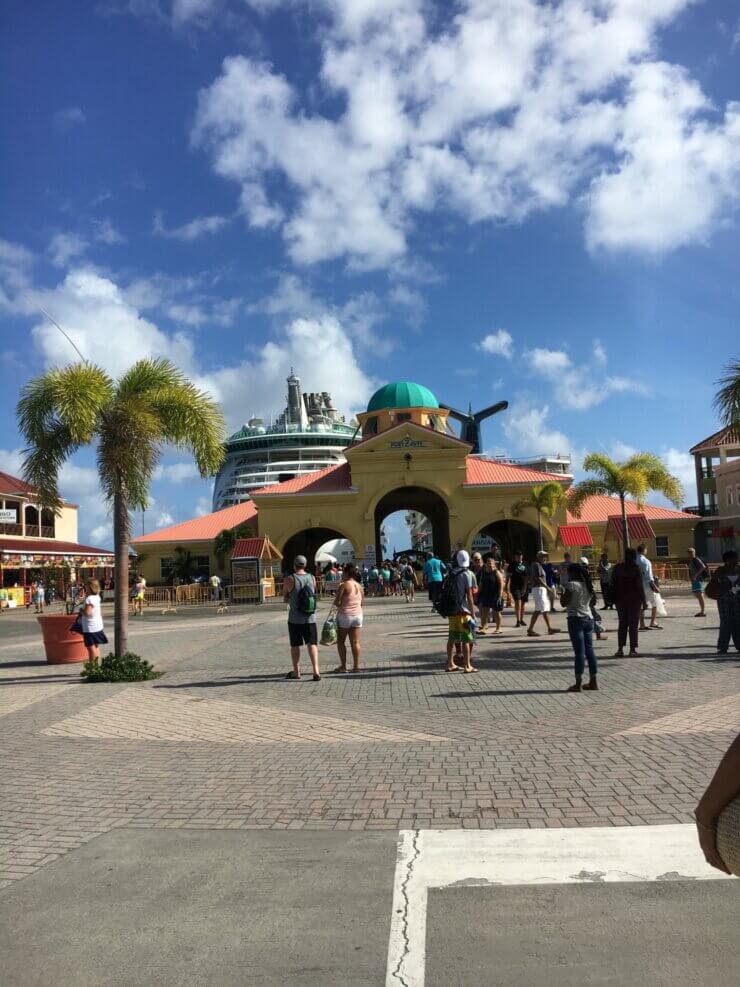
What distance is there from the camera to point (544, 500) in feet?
127

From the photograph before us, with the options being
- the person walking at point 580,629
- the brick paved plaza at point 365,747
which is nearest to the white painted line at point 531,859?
the brick paved plaza at point 365,747

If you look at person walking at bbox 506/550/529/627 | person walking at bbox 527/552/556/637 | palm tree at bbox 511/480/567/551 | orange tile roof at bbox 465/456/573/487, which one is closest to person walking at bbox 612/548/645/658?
person walking at bbox 527/552/556/637

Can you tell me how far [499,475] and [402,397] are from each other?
1225 cm

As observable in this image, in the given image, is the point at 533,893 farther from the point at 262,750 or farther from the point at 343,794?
the point at 262,750

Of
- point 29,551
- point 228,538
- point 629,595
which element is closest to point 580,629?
point 629,595

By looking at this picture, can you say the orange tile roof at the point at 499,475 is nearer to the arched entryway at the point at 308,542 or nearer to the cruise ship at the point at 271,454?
the arched entryway at the point at 308,542

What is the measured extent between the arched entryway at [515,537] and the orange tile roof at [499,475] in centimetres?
255

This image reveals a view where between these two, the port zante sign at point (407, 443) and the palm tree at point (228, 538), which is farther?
the palm tree at point (228, 538)

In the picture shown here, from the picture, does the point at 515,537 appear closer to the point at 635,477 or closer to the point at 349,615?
the point at 635,477

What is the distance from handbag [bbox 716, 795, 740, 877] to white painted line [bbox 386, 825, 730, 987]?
1.93 meters

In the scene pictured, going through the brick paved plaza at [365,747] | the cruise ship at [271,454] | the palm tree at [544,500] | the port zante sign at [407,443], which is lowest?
the brick paved plaza at [365,747]

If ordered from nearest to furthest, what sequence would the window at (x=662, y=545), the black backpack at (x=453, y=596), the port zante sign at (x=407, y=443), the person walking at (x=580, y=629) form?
the person walking at (x=580, y=629)
the black backpack at (x=453, y=596)
the port zante sign at (x=407, y=443)
the window at (x=662, y=545)

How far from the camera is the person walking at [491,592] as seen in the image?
15422 millimetres

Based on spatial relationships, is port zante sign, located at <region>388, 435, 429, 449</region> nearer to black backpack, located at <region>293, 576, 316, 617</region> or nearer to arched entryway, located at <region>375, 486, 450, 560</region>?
arched entryway, located at <region>375, 486, 450, 560</region>
